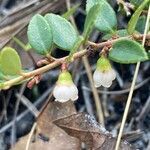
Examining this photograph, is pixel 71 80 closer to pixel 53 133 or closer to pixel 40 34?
pixel 40 34

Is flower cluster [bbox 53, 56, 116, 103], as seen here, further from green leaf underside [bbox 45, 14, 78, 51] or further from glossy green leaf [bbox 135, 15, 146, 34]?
glossy green leaf [bbox 135, 15, 146, 34]

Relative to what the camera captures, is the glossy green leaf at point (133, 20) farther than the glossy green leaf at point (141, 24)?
No

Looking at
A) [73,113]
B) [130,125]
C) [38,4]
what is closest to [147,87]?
[130,125]

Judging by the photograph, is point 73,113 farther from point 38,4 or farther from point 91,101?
point 38,4

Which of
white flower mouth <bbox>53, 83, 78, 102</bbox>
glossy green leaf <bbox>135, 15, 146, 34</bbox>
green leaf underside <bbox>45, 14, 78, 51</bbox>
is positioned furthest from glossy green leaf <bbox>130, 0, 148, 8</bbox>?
white flower mouth <bbox>53, 83, 78, 102</bbox>

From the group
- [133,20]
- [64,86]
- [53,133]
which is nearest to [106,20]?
[133,20]

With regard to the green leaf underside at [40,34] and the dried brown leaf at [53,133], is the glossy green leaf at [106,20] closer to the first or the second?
the green leaf underside at [40,34]

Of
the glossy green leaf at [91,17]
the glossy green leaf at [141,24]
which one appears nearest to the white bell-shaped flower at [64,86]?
the glossy green leaf at [91,17]
